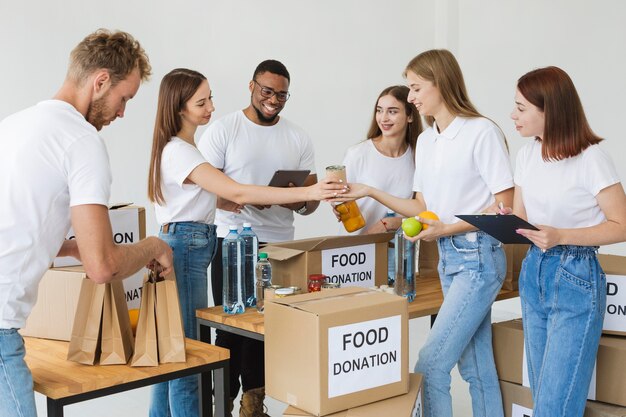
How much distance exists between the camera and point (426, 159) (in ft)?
8.66

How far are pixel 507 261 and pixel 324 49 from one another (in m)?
3.39

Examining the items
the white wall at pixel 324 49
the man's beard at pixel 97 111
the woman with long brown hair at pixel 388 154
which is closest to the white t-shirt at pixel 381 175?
the woman with long brown hair at pixel 388 154

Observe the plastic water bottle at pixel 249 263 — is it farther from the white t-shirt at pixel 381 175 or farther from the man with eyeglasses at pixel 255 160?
the white t-shirt at pixel 381 175

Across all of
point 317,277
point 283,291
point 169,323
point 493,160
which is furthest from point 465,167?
point 169,323

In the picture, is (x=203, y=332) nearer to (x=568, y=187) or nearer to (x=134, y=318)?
(x=134, y=318)

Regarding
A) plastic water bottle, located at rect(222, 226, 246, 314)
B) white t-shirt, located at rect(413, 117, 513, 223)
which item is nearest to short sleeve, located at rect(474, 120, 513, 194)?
white t-shirt, located at rect(413, 117, 513, 223)

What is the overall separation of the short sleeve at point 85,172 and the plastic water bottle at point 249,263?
997 millimetres

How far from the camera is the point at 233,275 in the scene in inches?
103

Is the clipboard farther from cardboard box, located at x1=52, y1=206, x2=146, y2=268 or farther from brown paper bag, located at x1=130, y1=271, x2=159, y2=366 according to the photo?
cardboard box, located at x1=52, y1=206, x2=146, y2=268

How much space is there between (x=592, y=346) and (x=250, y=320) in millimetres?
1034

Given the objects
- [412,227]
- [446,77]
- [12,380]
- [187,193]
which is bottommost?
[12,380]

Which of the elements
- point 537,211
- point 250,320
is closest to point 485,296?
point 537,211

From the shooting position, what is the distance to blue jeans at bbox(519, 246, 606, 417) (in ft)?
7.22

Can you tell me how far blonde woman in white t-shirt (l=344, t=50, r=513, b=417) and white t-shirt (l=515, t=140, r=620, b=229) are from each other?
153 millimetres
